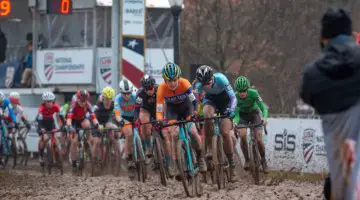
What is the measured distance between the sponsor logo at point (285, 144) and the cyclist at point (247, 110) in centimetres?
315

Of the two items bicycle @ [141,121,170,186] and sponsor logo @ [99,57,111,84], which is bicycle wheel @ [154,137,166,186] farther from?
sponsor logo @ [99,57,111,84]

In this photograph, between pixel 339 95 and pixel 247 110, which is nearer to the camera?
pixel 339 95

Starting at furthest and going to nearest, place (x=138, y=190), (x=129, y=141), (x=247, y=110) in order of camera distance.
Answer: (x=129, y=141) < (x=247, y=110) < (x=138, y=190)

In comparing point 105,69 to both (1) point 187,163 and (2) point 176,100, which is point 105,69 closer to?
(2) point 176,100

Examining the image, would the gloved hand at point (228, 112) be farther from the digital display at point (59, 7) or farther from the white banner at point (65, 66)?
the white banner at point (65, 66)

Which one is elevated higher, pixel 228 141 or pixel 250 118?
pixel 250 118

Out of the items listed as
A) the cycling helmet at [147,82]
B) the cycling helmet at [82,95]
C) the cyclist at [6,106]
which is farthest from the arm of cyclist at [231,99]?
the cyclist at [6,106]

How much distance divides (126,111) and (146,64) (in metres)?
11.3

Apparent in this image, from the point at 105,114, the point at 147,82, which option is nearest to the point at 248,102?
the point at 147,82

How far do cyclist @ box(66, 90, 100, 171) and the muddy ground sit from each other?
9.92 ft

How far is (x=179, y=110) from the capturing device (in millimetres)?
14250

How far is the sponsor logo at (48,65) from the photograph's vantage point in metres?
31.5

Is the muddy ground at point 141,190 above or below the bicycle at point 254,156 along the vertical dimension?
below

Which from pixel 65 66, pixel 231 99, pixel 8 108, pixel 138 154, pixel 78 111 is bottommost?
pixel 138 154
